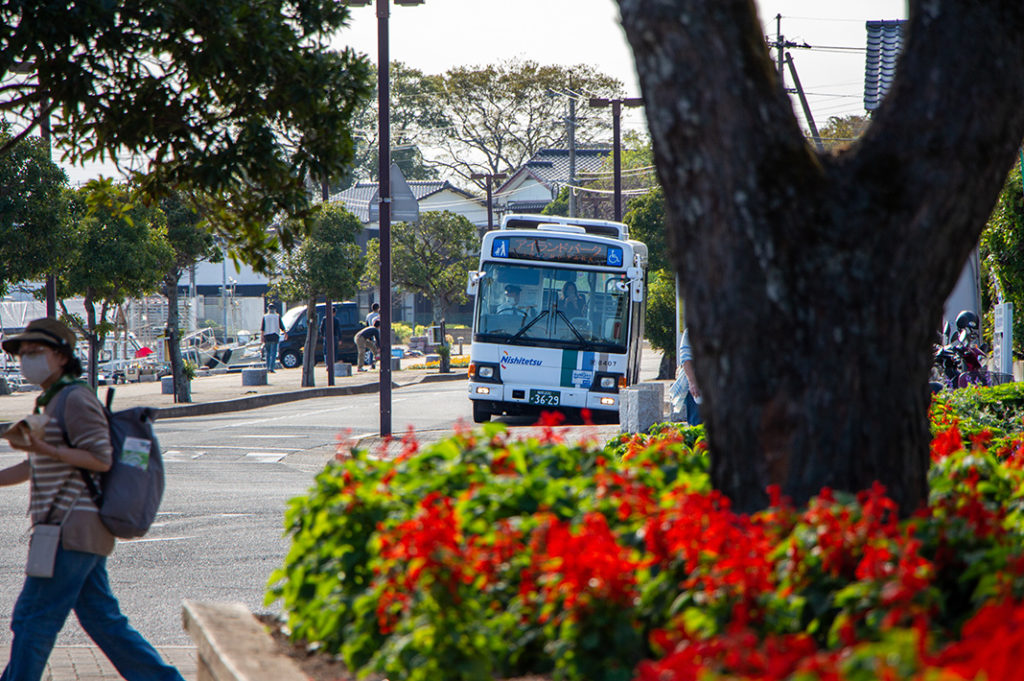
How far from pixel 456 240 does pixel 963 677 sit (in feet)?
158

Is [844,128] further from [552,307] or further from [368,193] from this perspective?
[368,193]

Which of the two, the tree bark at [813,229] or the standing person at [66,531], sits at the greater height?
the tree bark at [813,229]

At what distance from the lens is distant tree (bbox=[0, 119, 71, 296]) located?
20.2 metres

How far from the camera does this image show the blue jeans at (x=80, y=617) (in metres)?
4.72

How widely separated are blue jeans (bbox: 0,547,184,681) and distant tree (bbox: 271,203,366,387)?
27.2m

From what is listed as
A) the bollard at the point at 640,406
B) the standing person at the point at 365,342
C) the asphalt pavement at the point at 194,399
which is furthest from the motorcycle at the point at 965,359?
the standing person at the point at 365,342

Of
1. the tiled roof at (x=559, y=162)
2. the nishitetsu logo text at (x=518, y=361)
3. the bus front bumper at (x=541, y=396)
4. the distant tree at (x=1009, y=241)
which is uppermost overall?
the tiled roof at (x=559, y=162)

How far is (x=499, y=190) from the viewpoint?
7219 centimetres

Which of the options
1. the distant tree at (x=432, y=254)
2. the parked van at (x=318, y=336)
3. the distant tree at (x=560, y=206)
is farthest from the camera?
the distant tree at (x=560, y=206)

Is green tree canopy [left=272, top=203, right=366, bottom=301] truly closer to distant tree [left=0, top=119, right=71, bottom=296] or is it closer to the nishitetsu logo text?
distant tree [left=0, top=119, right=71, bottom=296]

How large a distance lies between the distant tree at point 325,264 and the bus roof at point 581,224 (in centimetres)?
1335

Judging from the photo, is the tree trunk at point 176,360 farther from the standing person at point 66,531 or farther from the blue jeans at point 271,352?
the standing person at point 66,531

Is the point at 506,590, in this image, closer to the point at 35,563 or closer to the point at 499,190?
the point at 35,563

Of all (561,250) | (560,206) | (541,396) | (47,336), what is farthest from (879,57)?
(560,206)
